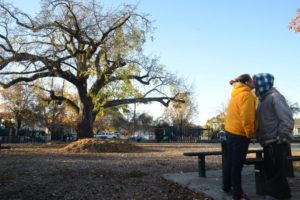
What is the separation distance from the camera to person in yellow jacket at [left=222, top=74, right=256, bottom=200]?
5234 mm

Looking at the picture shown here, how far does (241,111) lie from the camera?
5281 mm

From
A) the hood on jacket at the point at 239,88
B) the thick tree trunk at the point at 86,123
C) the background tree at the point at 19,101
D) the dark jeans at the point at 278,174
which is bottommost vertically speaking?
the dark jeans at the point at 278,174

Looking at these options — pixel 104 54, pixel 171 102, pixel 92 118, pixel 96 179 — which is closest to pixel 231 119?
pixel 96 179

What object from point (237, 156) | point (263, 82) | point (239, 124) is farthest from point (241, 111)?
point (237, 156)

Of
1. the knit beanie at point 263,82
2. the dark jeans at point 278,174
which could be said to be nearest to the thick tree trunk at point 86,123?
the knit beanie at point 263,82

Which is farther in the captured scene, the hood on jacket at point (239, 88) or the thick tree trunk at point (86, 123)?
the thick tree trunk at point (86, 123)

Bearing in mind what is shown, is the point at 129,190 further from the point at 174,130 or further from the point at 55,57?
the point at 174,130

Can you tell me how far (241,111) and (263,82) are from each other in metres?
0.54

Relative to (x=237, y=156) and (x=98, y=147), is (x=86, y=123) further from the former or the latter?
(x=237, y=156)

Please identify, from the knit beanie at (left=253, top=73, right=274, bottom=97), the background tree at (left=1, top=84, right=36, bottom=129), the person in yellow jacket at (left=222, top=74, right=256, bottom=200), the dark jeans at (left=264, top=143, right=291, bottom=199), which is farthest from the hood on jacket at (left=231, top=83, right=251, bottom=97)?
the background tree at (left=1, top=84, right=36, bottom=129)

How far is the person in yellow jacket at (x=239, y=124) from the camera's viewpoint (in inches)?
206

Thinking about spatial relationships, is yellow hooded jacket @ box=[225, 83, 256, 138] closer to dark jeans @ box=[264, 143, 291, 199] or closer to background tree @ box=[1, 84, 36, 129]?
dark jeans @ box=[264, 143, 291, 199]

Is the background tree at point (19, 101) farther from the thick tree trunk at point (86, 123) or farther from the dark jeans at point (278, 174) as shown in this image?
the dark jeans at point (278, 174)

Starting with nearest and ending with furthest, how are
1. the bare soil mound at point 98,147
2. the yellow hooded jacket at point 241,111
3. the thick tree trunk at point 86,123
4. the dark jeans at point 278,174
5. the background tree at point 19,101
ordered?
the dark jeans at point 278,174 → the yellow hooded jacket at point 241,111 → the bare soil mound at point 98,147 → the thick tree trunk at point 86,123 → the background tree at point 19,101
